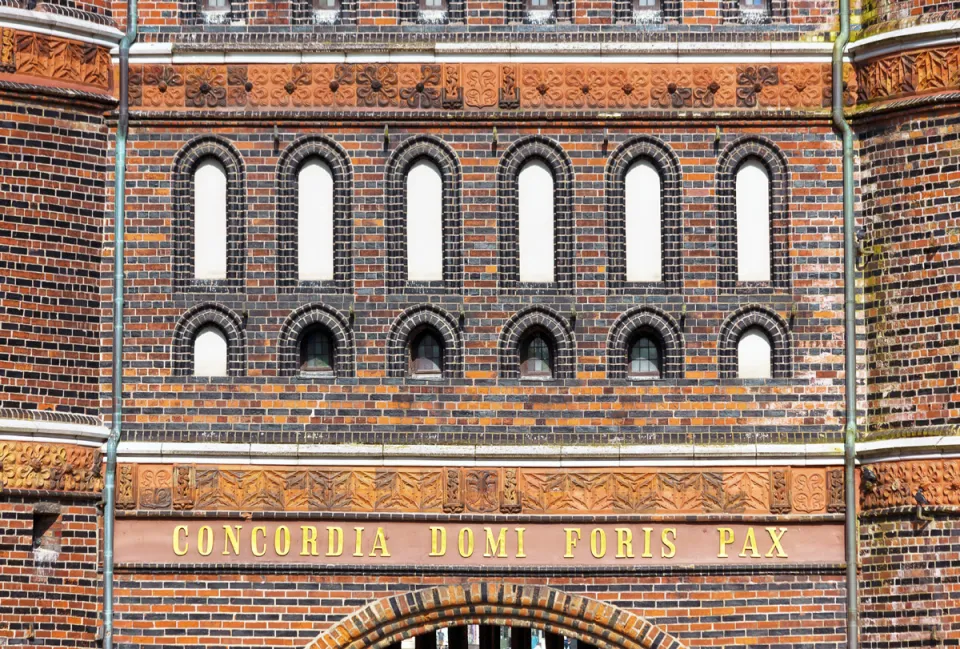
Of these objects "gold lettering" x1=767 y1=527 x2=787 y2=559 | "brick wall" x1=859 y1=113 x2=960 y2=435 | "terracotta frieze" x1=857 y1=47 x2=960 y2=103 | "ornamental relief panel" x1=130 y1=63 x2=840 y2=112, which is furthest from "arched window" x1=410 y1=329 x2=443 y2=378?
"terracotta frieze" x1=857 y1=47 x2=960 y2=103

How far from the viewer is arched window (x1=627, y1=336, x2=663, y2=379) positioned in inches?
1101

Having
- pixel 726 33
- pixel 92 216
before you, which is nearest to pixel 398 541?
pixel 92 216

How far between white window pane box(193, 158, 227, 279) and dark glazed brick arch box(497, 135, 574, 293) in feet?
9.90

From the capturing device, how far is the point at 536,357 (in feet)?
91.9

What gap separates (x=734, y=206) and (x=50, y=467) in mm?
7879

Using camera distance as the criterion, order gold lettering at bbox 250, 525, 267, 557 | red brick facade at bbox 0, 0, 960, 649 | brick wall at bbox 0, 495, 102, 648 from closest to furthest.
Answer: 1. brick wall at bbox 0, 495, 102, 648
2. red brick facade at bbox 0, 0, 960, 649
3. gold lettering at bbox 250, 525, 267, 557

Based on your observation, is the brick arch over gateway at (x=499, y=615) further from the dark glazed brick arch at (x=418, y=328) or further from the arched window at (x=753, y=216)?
the arched window at (x=753, y=216)

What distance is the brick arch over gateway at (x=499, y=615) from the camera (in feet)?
89.6

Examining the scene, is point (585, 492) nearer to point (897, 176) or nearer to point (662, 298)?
point (662, 298)

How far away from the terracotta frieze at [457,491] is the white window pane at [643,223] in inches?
89.3

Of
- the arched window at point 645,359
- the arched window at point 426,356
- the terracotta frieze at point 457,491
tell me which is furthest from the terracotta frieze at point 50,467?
the arched window at point 645,359

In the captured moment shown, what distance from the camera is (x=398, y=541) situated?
2738 centimetres

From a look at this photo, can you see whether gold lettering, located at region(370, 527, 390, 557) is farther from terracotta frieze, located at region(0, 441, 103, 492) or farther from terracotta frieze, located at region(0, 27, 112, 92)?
terracotta frieze, located at region(0, 27, 112, 92)

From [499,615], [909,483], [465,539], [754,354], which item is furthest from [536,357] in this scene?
[909,483]
